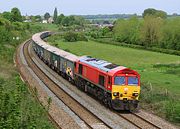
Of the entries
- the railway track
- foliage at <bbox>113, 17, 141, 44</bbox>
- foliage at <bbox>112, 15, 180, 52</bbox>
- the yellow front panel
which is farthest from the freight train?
foliage at <bbox>113, 17, 141, 44</bbox>

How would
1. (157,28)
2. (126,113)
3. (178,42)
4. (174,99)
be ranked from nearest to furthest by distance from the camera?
(126,113) → (174,99) → (178,42) → (157,28)

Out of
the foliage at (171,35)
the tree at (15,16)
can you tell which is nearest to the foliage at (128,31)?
the foliage at (171,35)

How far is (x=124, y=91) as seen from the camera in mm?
26672

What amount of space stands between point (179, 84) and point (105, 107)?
46.3 feet

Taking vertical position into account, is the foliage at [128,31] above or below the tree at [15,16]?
below

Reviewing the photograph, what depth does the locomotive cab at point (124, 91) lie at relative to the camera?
26.5 meters

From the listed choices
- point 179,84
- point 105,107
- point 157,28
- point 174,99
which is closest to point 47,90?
point 105,107

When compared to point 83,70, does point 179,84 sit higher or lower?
lower

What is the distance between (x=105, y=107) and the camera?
28.3 meters

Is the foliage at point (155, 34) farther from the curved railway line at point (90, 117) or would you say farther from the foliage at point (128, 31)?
the curved railway line at point (90, 117)

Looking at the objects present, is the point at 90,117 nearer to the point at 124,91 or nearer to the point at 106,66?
the point at 124,91

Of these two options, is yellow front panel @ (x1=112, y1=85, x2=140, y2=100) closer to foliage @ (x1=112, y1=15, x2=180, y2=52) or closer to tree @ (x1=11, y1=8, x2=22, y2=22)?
foliage @ (x1=112, y1=15, x2=180, y2=52)

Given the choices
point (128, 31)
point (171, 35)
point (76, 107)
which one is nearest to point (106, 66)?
point (76, 107)

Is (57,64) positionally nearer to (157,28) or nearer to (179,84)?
(179,84)
